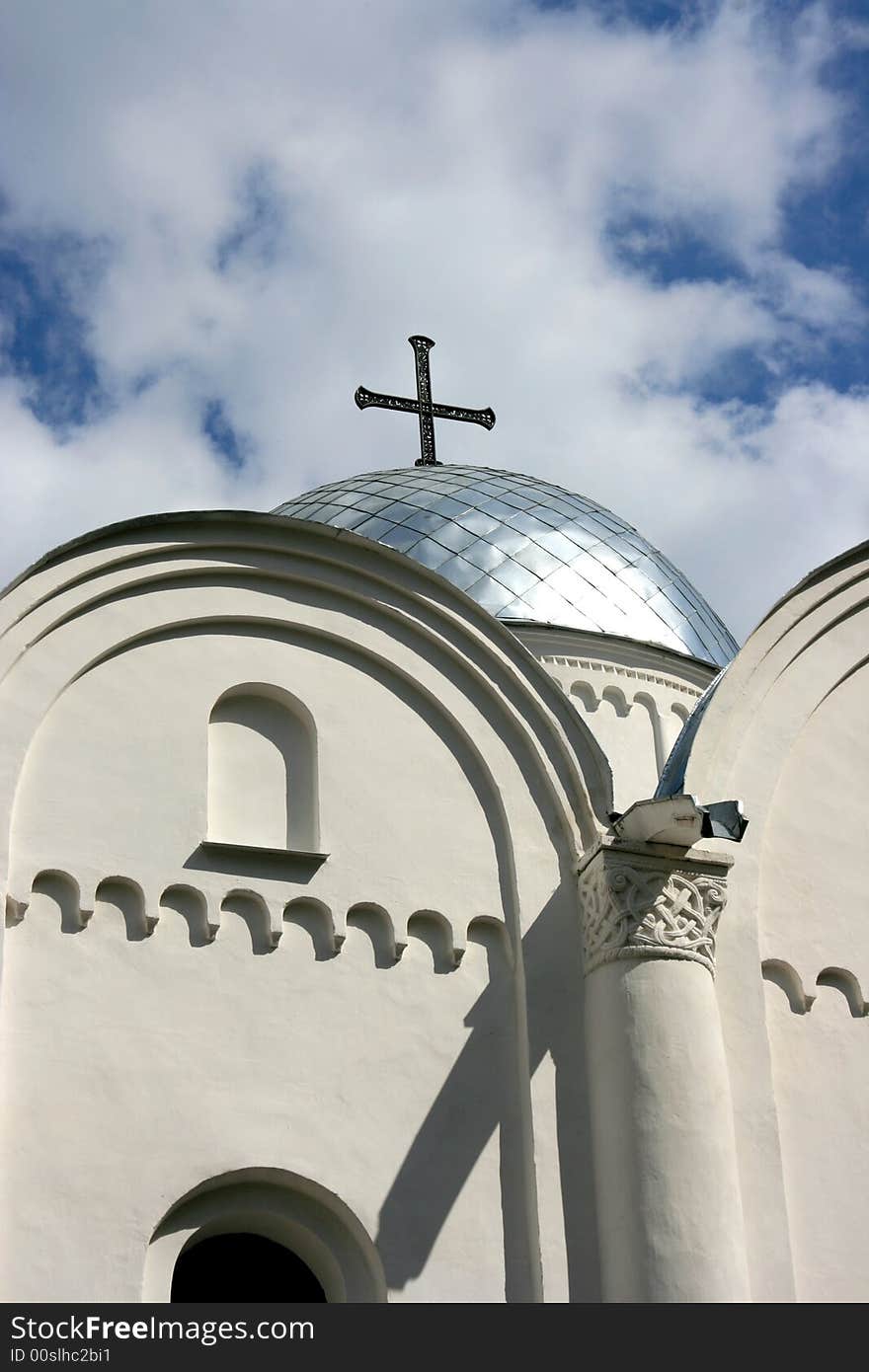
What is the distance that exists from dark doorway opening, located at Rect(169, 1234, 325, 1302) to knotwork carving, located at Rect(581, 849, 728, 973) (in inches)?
80.3

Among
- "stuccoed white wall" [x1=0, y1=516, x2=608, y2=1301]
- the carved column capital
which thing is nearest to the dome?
"stuccoed white wall" [x1=0, y1=516, x2=608, y2=1301]

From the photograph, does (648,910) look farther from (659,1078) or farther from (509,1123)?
(509,1123)

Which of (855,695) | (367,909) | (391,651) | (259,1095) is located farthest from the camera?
(855,695)

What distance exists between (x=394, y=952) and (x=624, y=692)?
508cm

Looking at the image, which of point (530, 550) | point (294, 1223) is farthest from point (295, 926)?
point (530, 550)

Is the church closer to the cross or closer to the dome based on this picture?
the dome

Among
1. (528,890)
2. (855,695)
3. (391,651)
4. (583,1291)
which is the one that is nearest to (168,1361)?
(583,1291)

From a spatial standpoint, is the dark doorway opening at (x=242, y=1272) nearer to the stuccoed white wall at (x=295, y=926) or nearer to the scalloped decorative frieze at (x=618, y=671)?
the stuccoed white wall at (x=295, y=926)

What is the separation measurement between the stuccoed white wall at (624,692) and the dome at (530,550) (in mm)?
135

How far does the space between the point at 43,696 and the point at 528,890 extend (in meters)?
2.61

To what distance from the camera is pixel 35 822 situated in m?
8.26

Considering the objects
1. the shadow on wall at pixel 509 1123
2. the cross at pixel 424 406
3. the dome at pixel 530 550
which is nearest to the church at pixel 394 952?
the shadow on wall at pixel 509 1123

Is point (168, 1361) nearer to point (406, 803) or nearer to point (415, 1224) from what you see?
point (415, 1224)

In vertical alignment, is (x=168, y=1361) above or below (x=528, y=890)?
below
